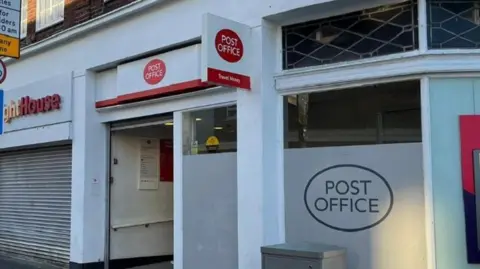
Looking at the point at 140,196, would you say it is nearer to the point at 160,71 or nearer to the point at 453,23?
the point at 160,71

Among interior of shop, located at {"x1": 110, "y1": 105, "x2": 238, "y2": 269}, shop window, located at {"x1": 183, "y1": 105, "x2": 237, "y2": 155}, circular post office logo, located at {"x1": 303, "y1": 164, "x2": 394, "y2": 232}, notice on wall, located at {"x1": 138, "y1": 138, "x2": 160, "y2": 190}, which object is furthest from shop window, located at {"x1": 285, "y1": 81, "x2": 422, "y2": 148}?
notice on wall, located at {"x1": 138, "y1": 138, "x2": 160, "y2": 190}

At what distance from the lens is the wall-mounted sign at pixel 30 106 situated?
1063 cm

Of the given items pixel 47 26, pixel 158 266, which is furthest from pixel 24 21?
pixel 158 266

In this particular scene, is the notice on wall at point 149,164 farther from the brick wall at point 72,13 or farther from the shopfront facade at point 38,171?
the brick wall at point 72,13

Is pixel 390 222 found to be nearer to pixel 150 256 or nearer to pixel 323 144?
pixel 323 144

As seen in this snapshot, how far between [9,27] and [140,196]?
380 cm

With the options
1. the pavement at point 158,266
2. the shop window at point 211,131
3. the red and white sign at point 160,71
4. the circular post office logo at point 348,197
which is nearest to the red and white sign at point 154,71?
the red and white sign at point 160,71

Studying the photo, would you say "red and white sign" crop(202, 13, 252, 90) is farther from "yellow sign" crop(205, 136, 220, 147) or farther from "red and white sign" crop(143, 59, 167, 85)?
"red and white sign" crop(143, 59, 167, 85)

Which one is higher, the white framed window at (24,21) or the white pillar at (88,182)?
the white framed window at (24,21)

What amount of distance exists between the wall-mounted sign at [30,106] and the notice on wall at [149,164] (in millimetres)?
1786

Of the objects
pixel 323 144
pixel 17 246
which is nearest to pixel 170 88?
pixel 323 144

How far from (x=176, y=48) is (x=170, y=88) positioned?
2.07 ft

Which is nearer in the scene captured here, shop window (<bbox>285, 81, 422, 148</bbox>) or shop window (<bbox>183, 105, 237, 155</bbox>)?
shop window (<bbox>285, 81, 422, 148</bbox>)

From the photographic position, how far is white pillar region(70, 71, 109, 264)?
31.9 feet
